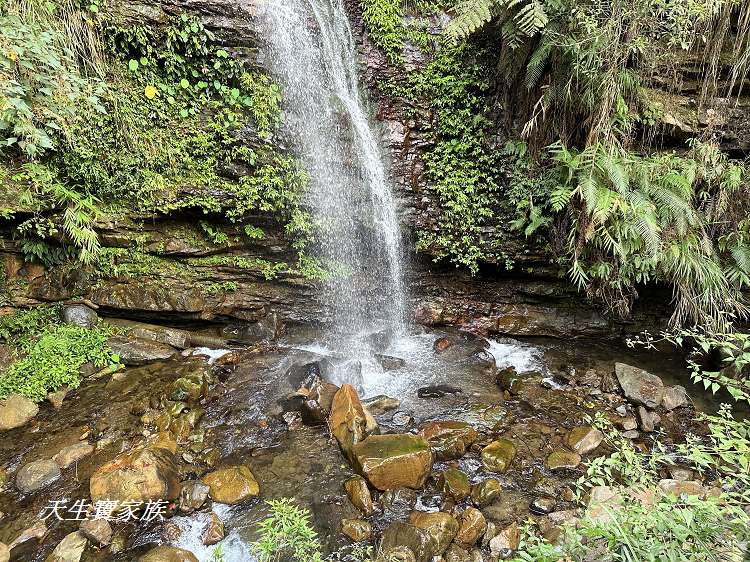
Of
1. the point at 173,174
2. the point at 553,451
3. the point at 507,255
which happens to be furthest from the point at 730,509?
the point at 173,174

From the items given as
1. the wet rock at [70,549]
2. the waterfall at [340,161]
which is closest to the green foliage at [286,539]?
the wet rock at [70,549]

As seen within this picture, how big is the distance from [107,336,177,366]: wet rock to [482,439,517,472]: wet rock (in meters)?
4.80

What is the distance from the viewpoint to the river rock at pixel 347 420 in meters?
4.49

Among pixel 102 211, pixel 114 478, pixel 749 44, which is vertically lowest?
pixel 114 478

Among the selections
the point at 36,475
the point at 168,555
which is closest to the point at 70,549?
the point at 168,555

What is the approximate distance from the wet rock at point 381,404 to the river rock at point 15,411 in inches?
165

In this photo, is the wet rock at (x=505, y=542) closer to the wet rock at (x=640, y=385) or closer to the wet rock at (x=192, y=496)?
the wet rock at (x=192, y=496)

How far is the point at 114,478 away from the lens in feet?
12.5

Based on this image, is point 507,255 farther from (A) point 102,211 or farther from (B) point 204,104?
(A) point 102,211

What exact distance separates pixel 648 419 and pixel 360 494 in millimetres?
4043

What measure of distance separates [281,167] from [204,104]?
4.72 ft

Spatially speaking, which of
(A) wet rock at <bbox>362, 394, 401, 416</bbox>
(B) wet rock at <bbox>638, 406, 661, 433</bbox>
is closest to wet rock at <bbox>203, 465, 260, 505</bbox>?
(A) wet rock at <bbox>362, 394, 401, 416</bbox>

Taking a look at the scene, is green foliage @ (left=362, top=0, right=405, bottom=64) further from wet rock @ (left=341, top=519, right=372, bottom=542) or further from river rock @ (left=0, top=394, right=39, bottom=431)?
river rock @ (left=0, top=394, right=39, bottom=431)

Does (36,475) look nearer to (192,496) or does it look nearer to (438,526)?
(192,496)
